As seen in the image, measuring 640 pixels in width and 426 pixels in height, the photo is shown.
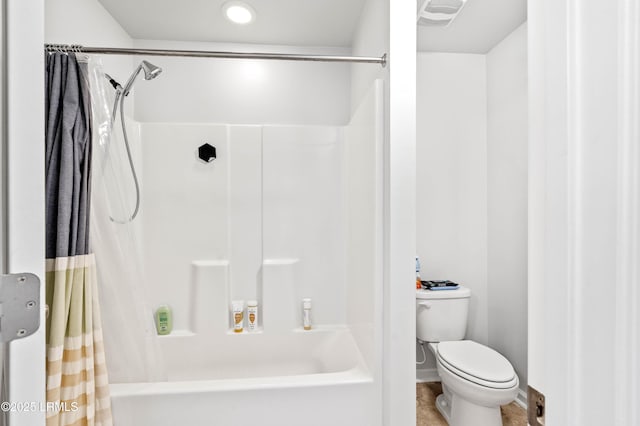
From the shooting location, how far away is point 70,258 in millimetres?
1156

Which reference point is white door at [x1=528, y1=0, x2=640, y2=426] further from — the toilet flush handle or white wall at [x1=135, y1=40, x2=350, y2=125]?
white wall at [x1=135, y1=40, x2=350, y2=125]

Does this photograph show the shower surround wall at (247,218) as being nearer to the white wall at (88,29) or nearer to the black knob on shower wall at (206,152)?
the black knob on shower wall at (206,152)

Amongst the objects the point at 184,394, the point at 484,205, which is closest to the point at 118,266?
the point at 184,394

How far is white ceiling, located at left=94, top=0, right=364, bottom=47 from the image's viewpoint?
6.61 ft

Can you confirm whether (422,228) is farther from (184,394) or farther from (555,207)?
(555,207)

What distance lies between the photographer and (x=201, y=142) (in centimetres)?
222

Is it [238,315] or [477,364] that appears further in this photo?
[238,315]

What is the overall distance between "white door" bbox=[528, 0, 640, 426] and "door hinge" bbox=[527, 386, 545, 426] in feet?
0.10

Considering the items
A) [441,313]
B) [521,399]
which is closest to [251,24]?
[441,313]

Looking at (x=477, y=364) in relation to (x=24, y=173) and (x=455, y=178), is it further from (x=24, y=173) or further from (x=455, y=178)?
(x=24, y=173)

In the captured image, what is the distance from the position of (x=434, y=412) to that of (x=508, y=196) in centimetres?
145

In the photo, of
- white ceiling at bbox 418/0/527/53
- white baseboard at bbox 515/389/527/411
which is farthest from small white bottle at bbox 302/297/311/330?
white ceiling at bbox 418/0/527/53

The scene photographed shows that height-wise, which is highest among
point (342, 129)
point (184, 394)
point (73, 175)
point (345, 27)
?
point (345, 27)

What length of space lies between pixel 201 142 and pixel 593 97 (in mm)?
2106
